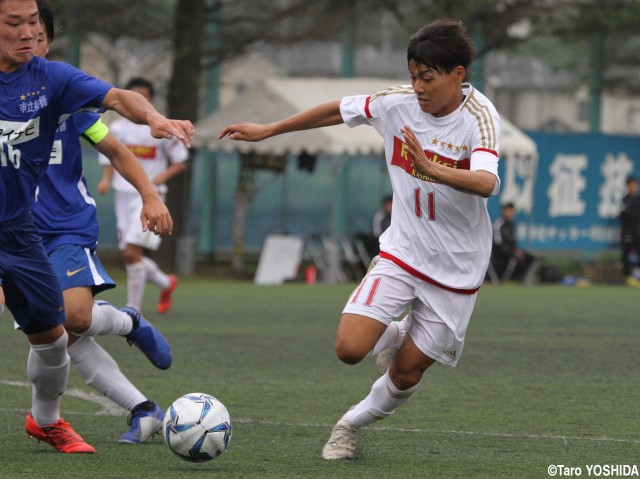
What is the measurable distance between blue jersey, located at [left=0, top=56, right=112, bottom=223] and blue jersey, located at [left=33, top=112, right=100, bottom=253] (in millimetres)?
896

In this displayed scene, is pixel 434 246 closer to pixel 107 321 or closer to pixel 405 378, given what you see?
pixel 405 378

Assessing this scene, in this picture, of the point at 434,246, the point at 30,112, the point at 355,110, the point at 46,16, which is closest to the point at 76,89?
the point at 30,112

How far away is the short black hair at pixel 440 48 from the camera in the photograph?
5.98 meters

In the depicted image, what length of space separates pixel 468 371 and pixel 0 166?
494 cm

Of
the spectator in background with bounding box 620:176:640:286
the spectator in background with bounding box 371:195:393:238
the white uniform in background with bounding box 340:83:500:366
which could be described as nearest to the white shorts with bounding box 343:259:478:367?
A: the white uniform in background with bounding box 340:83:500:366

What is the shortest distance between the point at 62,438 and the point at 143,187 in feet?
4.33

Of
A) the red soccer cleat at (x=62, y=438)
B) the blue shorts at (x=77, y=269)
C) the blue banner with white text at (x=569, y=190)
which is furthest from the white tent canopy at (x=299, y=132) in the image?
the red soccer cleat at (x=62, y=438)

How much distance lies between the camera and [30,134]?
5625mm

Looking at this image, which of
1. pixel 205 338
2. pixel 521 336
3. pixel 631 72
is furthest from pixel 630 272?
pixel 205 338

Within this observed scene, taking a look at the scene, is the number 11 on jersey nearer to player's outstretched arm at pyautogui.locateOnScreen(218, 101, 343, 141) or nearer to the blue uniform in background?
player's outstretched arm at pyautogui.locateOnScreen(218, 101, 343, 141)

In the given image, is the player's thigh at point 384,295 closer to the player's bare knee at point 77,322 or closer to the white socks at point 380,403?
the white socks at point 380,403

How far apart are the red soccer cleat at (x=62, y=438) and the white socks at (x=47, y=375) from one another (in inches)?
1.3

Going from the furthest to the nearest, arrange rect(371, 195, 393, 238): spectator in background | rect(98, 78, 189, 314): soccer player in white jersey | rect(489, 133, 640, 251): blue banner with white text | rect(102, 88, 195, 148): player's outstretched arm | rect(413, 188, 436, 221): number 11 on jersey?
rect(489, 133, 640, 251): blue banner with white text
rect(371, 195, 393, 238): spectator in background
rect(98, 78, 189, 314): soccer player in white jersey
rect(413, 188, 436, 221): number 11 on jersey
rect(102, 88, 195, 148): player's outstretched arm

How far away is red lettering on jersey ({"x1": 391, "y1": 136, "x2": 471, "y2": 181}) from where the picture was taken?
611cm
